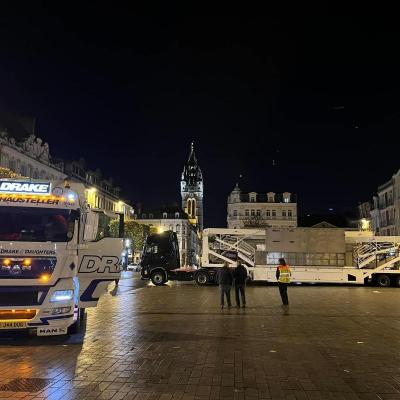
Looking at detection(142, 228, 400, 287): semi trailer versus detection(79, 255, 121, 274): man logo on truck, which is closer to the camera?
detection(79, 255, 121, 274): man logo on truck

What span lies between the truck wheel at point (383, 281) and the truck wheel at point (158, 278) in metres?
14.5

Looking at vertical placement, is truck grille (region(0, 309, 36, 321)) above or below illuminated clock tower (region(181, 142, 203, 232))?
below

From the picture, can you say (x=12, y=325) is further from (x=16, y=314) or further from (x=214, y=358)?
(x=214, y=358)

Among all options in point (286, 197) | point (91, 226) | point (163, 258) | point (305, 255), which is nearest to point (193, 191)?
point (286, 197)

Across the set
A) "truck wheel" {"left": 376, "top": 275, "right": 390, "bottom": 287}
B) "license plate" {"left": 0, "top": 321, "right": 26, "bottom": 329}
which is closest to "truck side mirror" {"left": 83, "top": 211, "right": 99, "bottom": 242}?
"license plate" {"left": 0, "top": 321, "right": 26, "bottom": 329}

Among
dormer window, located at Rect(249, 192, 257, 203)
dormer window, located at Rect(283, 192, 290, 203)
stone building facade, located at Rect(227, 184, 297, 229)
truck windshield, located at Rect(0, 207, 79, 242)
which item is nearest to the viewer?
truck windshield, located at Rect(0, 207, 79, 242)

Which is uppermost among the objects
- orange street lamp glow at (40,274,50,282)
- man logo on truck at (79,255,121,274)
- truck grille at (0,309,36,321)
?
man logo on truck at (79,255,121,274)

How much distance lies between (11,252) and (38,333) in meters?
1.69

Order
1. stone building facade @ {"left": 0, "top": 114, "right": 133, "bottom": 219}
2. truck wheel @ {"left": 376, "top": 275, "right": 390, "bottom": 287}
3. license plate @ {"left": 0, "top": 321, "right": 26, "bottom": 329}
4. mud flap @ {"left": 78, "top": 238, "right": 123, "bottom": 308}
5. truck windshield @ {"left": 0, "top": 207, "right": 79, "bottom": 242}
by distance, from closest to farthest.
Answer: license plate @ {"left": 0, "top": 321, "right": 26, "bottom": 329} < truck windshield @ {"left": 0, "top": 207, "right": 79, "bottom": 242} < mud flap @ {"left": 78, "top": 238, "right": 123, "bottom": 308} < truck wheel @ {"left": 376, "top": 275, "right": 390, "bottom": 287} < stone building facade @ {"left": 0, "top": 114, "right": 133, "bottom": 219}

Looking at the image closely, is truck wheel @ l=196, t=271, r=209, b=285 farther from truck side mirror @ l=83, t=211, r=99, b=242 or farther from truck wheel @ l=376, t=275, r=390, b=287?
truck side mirror @ l=83, t=211, r=99, b=242

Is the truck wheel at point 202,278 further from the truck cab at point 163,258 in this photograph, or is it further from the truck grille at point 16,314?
the truck grille at point 16,314

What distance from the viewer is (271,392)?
6320 millimetres

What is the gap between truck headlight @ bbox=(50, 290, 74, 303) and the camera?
943 centimetres

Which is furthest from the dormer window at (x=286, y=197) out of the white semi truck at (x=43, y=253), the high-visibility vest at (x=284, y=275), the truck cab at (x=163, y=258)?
the white semi truck at (x=43, y=253)
